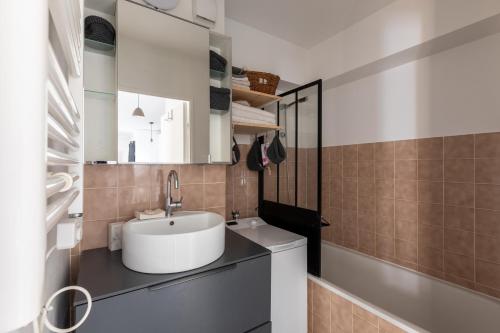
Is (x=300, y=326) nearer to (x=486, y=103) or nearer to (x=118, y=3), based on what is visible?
(x=486, y=103)

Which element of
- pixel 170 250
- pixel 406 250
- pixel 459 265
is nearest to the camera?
pixel 170 250

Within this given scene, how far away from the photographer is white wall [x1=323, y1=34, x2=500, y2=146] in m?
1.50

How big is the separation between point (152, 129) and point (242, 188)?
96 cm

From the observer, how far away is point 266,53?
83.0 inches

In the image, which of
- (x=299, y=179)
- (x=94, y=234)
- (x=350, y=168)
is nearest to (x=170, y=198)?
(x=94, y=234)

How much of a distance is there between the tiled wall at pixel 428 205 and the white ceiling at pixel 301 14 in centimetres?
109

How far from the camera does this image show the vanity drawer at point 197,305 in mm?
833

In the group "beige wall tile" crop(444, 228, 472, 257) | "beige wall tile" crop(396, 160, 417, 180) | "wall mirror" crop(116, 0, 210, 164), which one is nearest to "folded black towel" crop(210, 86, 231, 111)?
"wall mirror" crop(116, 0, 210, 164)

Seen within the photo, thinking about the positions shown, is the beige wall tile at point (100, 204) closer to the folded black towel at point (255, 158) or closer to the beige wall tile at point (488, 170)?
the folded black towel at point (255, 158)

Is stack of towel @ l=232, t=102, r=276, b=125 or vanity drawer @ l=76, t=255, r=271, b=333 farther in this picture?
stack of towel @ l=232, t=102, r=276, b=125

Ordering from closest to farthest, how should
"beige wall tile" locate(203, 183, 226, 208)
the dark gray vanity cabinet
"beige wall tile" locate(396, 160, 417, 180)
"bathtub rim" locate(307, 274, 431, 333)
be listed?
the dark gray vanity cabinet, "bathtub rim" locate(307, 274, 431, 333), "beige wall tile" locate(203, 183, 226, 208), "beige wall tile" locate(396, 160, 417, 180)

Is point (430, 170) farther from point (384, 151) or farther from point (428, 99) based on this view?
point (428, 99)

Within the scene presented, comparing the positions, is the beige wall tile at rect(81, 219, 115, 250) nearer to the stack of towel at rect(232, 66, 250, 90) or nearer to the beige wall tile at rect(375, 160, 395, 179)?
the stack of towel at rect(232, 66, 250, 90)

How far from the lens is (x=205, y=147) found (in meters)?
1.45
